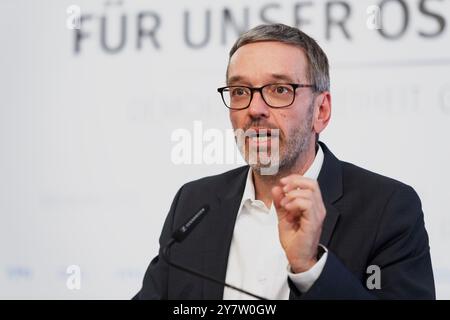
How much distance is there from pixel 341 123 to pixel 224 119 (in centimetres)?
39

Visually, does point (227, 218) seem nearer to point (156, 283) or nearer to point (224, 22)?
point (156, 283)

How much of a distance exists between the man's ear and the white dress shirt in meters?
0.09

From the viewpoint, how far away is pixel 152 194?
2.30 m

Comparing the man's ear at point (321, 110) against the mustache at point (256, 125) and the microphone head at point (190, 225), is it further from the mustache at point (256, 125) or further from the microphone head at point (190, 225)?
the microphone head at point (190, 225)

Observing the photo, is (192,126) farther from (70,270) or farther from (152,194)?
(70,270)

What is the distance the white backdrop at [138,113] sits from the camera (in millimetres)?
2117

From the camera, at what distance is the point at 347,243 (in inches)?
61.4

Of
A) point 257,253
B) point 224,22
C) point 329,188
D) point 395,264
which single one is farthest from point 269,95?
point 224,22

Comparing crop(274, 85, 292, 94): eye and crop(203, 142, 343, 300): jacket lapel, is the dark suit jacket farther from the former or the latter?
crop(274, 85, 292, 94): eye

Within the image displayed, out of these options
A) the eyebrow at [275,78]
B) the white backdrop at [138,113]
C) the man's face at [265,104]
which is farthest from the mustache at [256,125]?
the white backdrop at [138,113]

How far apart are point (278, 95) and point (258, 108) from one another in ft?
0.26

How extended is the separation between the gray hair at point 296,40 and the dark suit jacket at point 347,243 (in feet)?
0.68
